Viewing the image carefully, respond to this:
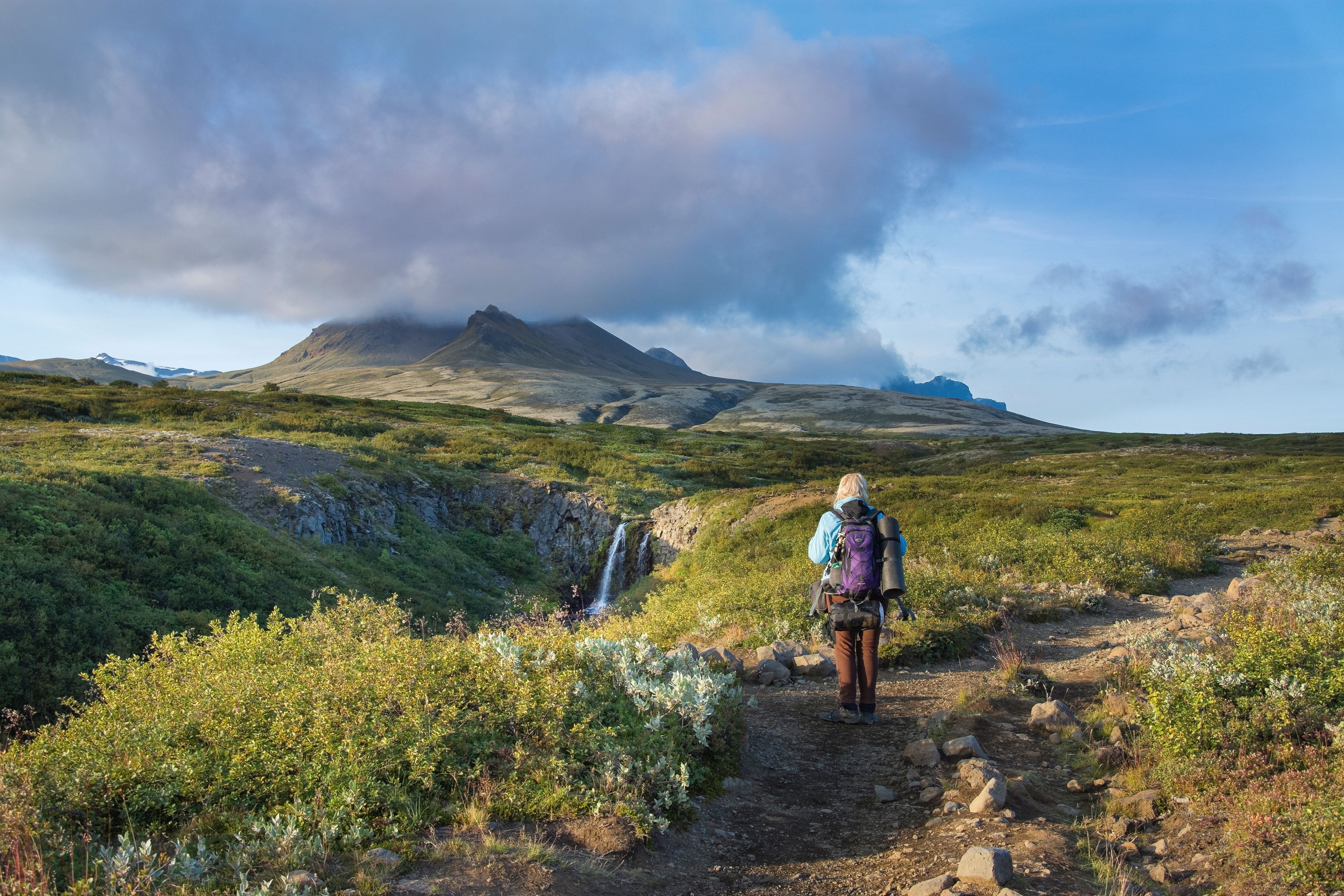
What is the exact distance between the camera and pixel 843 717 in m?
7.89

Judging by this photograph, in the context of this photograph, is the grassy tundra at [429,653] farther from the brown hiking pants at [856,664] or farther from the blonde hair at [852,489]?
the blonde hair at [852,489]

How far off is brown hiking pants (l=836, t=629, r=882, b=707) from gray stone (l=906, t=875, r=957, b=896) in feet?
11.1

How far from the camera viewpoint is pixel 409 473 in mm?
30375

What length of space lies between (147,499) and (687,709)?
1838 cm

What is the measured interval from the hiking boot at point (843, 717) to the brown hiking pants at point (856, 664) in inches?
3.9

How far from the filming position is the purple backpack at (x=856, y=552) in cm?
743

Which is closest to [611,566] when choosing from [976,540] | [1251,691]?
[976,540]

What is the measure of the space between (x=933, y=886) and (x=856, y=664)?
3711 millimetres

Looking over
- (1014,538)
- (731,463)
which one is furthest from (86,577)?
(731,463)

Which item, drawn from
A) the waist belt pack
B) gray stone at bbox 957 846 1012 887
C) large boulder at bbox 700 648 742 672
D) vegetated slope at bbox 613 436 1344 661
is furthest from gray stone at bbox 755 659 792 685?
gray stone at bbox 957 846 1012 887

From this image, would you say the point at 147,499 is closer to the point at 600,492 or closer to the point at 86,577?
the point at 86,577

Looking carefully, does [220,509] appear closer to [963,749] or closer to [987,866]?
[963,749]

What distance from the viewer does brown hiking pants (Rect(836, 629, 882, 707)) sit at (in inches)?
303

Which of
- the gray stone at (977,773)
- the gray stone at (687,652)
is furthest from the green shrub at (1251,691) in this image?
the gray stone at (687,652)
